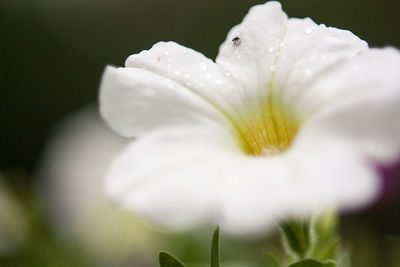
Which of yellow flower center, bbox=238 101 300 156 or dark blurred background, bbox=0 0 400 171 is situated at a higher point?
yellow flower center, bbox=238 101 300 156

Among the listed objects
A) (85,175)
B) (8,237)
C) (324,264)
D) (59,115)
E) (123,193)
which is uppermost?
(123,193)

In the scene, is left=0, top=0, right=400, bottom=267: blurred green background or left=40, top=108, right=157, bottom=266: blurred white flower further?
left=0, top=0, right=400, bottom=267: blurred green background

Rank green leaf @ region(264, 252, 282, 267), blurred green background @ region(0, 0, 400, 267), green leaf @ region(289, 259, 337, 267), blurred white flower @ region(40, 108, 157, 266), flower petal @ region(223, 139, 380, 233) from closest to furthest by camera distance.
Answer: flower petal @ region(223, 139, 380, 233)
green leaf @ region(289, 259, 337, 267)
green leaf @ region(264, 252, 282, 267)
blurred white flower @ region(40, 108, 157, 266)
blurred green background @ region(0, 0, 400, 267)

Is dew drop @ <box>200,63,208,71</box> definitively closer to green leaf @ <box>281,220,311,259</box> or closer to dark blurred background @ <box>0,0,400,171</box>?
green leaf @ <box>281,220,311,259</box>

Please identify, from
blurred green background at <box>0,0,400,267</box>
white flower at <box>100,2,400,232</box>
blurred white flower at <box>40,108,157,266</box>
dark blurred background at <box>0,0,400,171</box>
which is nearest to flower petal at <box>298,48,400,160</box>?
white flower at <box>100,2,400,232</box>

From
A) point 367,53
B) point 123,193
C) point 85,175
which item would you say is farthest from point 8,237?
point 367,53

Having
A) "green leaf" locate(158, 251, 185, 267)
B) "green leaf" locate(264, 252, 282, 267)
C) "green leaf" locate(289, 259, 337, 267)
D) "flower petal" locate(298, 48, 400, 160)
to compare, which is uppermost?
"flower petal" locate(298, 48, 400, 160)

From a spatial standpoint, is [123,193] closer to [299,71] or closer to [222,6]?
[299,71]
